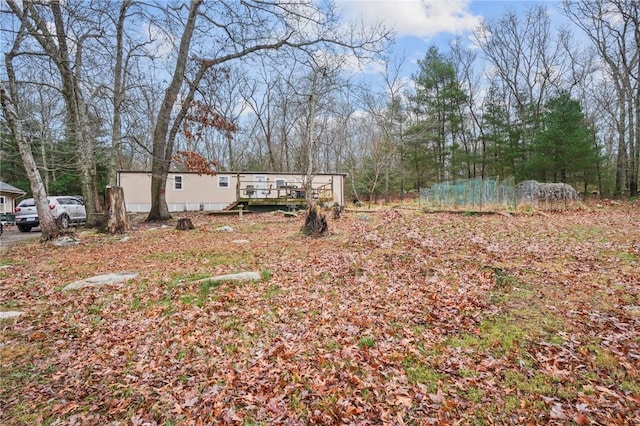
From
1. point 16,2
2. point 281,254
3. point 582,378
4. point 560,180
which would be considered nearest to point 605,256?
point 582,378

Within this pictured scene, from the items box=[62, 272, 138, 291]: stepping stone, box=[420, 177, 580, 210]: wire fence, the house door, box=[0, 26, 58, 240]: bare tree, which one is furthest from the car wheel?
box=[420, 177, 580, 210]: wire fence

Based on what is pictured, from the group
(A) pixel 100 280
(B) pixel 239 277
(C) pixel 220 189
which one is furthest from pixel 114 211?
(C) pixel 220 189

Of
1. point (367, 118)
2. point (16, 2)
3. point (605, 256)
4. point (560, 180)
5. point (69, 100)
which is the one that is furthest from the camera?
point (367, 118)

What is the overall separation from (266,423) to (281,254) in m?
5.01

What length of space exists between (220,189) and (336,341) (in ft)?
63.5

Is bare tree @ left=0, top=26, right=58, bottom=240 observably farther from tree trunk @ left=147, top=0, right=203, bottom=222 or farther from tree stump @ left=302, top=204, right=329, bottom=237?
tree stump @ left=302, top=204, right=329, bottom=237

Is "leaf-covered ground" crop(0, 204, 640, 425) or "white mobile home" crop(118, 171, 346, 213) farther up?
"white mobile home" crop(118, 171, 346, 213)

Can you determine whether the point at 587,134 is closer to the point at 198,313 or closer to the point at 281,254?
the point at 281,254

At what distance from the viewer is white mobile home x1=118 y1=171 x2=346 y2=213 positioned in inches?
790

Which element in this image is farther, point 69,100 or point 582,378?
point 69,100

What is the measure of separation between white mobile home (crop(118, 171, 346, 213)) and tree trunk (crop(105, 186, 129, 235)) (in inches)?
330

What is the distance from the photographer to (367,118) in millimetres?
26141

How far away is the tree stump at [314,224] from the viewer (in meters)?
9.26

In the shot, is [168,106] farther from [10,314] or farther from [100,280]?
[10,314]
